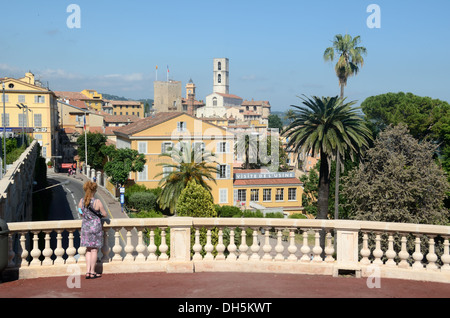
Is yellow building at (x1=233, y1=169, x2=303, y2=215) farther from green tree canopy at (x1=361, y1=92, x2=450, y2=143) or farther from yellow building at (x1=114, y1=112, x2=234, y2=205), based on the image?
green tree canopy at (x1=361, y1=92, x2=450, y2=143)

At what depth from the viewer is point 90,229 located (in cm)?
881

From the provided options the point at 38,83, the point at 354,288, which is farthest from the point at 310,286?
the point at 38,83

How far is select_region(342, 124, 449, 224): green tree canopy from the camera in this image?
103 feet

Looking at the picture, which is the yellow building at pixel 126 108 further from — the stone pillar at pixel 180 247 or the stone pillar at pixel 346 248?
the stone pillar at pixel 346 248

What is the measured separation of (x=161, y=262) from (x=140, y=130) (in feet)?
174

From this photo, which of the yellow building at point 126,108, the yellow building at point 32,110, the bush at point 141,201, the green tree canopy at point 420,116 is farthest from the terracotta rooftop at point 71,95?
the green tree canopy at point 420,116

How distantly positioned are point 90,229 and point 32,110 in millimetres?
78049

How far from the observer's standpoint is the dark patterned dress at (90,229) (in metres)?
8.79

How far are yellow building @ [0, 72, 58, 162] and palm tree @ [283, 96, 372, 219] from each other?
178 ft

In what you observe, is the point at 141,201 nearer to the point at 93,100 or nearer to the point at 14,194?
the point at 14,194

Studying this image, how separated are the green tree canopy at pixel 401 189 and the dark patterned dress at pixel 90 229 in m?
25.2

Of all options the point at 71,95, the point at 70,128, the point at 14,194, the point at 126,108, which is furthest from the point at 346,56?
the point at 126,108

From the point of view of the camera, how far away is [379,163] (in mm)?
34562

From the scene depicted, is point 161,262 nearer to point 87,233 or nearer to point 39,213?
point 87,233
